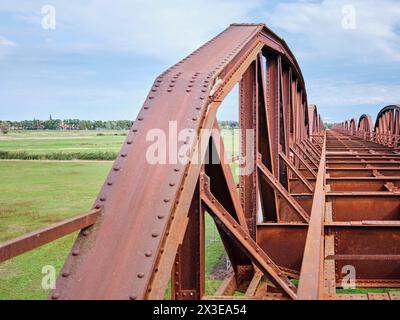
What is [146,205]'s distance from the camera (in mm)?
2881

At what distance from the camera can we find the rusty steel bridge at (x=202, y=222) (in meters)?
2.62

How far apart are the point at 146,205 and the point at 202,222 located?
1.09 metres

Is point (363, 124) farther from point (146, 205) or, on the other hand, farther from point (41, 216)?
point (146, 205)

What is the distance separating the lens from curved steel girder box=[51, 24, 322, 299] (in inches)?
100

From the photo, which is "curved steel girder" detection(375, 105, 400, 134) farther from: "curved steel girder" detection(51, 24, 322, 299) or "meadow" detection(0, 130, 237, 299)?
"curved steel girder" detection(51, 24, 322, 299)

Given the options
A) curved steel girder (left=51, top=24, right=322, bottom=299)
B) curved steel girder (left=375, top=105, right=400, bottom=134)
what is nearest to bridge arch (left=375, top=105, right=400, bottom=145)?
curved steel girder (left=375, top=105, right=400, bottom=134)

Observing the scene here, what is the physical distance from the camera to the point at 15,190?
4159cm

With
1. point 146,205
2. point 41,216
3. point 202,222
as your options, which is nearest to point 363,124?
point 41,216

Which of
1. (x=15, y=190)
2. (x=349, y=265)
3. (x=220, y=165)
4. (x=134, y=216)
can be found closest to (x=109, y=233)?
(x=134, y=216)

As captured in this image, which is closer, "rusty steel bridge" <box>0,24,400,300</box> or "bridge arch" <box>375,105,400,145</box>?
"rusty steel bridge" <box>0,24,400,300</box>

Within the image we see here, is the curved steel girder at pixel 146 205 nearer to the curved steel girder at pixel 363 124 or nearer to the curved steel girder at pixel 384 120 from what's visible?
the curved steel girder at pixel 384 120

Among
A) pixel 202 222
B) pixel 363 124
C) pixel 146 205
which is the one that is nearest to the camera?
pixel 146 205

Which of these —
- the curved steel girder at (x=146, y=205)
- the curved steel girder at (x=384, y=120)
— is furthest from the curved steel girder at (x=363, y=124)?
the curved steel girder at (x=146, y=205)
